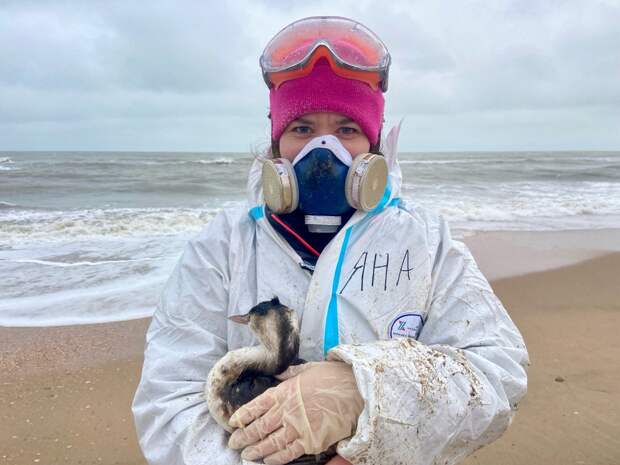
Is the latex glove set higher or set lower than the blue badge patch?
lower

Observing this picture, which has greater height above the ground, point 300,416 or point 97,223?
point 300,416

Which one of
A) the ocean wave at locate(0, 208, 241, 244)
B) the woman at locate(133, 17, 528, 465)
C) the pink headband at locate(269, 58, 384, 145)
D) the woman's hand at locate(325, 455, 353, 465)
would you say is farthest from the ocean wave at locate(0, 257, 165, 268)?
the woman's hand at locate(325, 455, 353, 465)

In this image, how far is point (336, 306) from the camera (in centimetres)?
155

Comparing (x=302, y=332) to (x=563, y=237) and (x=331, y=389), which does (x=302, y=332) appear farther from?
(x=563, y=237)

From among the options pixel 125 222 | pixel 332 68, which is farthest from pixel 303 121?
pixel 125 222

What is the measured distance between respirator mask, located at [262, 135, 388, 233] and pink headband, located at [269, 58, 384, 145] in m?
0.12

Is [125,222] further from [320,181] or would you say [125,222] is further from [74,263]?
[320,181]

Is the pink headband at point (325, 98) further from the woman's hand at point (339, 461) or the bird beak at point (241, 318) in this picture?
the woman's hand at point (339, 461)

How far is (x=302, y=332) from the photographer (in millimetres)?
1568

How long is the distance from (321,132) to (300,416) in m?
1.00

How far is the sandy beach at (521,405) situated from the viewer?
3.17m

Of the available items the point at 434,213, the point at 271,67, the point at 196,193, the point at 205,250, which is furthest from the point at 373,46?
the point at 196,193

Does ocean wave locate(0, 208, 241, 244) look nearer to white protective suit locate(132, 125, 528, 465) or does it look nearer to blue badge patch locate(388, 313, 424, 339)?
white protective suit locate(132, 125, 528, 465)

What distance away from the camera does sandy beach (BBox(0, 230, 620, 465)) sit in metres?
3.17
